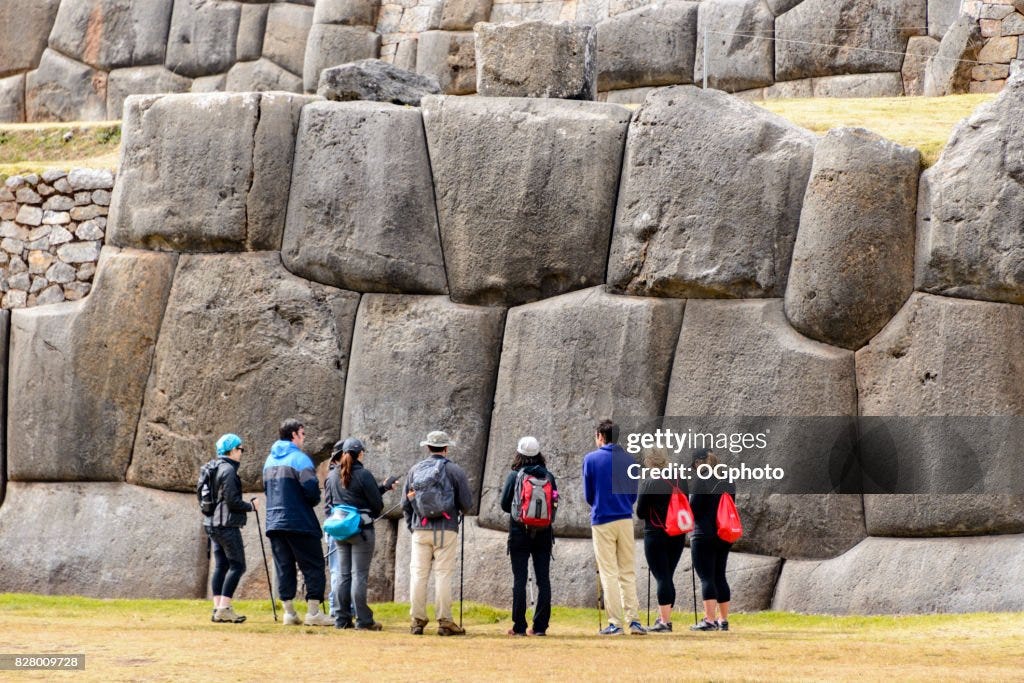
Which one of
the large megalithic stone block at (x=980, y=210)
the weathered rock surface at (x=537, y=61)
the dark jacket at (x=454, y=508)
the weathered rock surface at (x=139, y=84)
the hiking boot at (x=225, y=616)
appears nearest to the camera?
Answer: the dark jacket at (x=454, y=508)

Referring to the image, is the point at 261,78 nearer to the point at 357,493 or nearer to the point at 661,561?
the point at 357,493

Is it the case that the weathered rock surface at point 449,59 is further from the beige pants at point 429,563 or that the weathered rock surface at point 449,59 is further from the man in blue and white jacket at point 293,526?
the beige pants at point 429,563

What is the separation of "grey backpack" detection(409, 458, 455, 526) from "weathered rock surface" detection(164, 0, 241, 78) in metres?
15.3

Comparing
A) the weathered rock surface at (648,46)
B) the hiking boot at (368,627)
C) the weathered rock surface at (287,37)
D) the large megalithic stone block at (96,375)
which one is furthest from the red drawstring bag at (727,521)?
the weathered rock surface at (287,37)

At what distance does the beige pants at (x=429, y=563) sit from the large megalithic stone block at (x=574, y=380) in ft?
8.14

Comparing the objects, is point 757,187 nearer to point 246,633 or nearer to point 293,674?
point 246,633

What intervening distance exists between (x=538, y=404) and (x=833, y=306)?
9.02ft

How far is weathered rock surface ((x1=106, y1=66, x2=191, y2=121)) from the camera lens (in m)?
25.0

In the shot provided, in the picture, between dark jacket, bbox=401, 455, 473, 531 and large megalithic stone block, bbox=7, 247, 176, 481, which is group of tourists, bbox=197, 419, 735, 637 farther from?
large megalithic stone block, bbox=7, 247, 176, 481

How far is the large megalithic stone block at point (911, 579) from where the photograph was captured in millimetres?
11945

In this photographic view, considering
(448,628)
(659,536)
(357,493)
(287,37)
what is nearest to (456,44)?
(287,37)

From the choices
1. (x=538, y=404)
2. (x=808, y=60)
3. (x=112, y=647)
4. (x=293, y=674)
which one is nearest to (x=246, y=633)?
(x=112, y=647)

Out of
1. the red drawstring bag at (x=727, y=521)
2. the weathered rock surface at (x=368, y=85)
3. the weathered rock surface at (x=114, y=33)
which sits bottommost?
the red drawstring bag at (x=727, y=521)

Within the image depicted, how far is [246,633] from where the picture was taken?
10734mm
